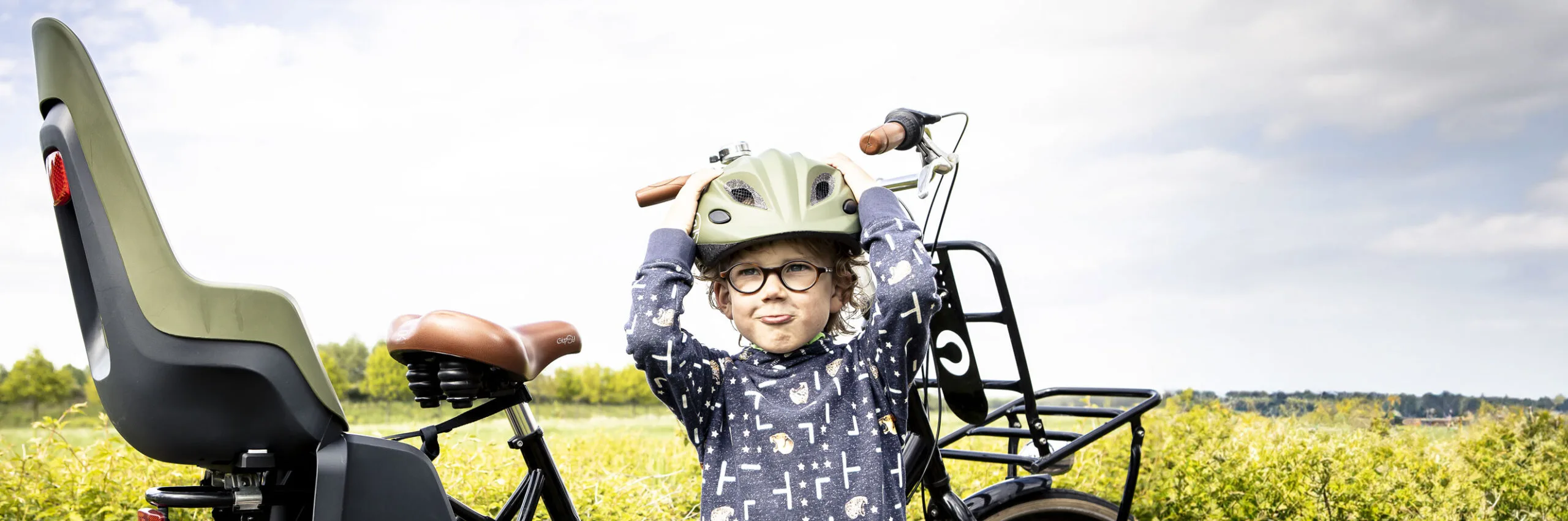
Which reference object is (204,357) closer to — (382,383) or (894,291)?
(894,291)

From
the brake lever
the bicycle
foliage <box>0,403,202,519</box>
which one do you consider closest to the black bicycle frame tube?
the bicycle

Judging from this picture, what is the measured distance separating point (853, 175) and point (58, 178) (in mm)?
1673

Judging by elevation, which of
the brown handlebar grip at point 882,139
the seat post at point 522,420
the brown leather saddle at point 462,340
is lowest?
the seat post at point 522,420

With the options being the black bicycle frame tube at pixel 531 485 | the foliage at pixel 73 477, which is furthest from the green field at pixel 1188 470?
the black bicycle frame tube at pixel 531 485

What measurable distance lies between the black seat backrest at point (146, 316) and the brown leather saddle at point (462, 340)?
1.03 ft

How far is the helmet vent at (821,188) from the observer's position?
7.89ft

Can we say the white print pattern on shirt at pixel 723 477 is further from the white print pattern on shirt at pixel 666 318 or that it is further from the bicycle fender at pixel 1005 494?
the bicycle fender at pixel 1005 494

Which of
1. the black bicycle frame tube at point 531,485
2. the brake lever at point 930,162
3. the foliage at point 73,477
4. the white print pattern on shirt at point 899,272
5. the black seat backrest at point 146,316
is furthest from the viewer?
the foliage at point 73,477

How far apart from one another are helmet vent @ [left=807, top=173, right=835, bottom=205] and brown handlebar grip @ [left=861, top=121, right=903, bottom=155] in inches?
4.3

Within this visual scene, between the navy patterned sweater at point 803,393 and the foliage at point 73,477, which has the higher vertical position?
the navy patterned sweater at point 803,393

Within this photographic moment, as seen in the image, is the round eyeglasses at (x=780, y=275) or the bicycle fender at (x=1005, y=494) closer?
the round eyeglasses at (x=780, y=275)

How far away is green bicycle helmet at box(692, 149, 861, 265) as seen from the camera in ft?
7.66

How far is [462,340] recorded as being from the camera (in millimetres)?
2387

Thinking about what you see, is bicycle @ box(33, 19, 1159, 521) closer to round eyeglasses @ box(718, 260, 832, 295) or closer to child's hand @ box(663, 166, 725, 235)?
round eyeglasses @ box(718, 260, 832, 295)
